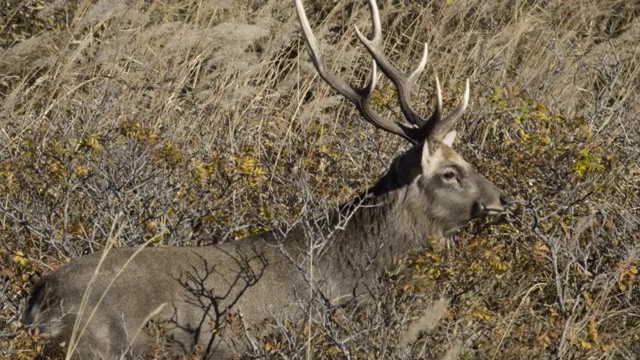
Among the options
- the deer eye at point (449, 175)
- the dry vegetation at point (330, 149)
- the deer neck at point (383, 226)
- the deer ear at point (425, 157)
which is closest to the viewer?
the dry vegetation at point (330, 149)

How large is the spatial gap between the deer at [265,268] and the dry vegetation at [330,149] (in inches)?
6.6

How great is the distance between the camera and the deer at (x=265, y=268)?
17.6 feet

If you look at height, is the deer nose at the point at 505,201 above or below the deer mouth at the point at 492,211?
above

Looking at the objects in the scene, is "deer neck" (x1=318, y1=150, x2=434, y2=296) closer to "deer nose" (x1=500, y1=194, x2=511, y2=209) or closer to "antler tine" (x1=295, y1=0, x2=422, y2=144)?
"antler tine" (x1=295, y1=0, x2=422, y2=144)

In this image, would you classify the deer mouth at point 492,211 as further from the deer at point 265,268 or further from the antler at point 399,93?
the antler at point 399,93

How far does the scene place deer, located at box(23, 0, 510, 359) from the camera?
5371 mm

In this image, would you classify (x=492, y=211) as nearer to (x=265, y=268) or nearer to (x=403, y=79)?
(x=403, y=79)

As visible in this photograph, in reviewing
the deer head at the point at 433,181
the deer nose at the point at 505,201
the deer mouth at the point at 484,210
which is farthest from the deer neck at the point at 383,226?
the deer nose at the point at 505,201

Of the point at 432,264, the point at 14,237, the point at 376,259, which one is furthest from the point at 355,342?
the point at 14,237

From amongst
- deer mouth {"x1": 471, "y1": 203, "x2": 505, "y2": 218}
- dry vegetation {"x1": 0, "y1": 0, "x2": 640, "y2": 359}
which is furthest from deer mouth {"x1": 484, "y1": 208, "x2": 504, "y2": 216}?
dry vegetation {"x1": 0, "y1": 0, "x2": 640, "y2": 359}

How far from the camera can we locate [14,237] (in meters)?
6.43

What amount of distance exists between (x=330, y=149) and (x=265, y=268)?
2.09 m

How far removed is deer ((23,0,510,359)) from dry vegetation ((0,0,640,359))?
0.55 feet

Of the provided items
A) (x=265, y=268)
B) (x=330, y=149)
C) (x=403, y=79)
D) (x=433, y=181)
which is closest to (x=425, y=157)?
(x=433, y=181)
